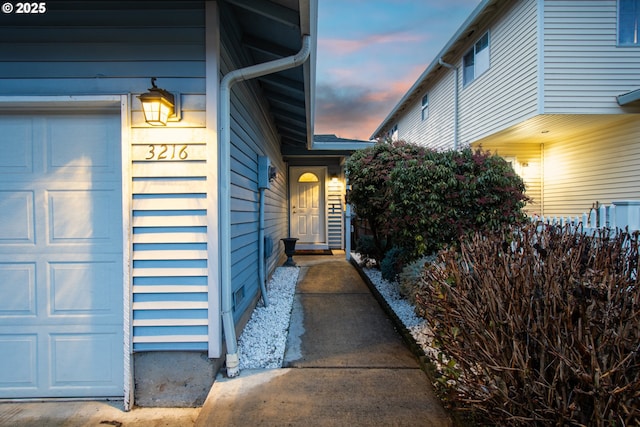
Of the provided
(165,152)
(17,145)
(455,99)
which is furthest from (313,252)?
(17,145)

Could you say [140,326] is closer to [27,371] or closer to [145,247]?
[145,247]

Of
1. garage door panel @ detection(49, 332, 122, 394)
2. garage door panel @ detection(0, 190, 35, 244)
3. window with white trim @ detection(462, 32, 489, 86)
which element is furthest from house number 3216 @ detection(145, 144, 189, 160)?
window with white trim @ detection(462, 32, 489, 86)

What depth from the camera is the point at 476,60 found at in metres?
8.37

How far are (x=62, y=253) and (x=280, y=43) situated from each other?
2709 mm

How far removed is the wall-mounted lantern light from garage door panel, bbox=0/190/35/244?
1.15 meters

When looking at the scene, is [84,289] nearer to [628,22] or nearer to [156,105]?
[156,105]

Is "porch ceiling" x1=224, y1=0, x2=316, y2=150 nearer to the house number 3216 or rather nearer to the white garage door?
the house number 3216

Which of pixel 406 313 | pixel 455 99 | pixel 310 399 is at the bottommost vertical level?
pixel 310 399

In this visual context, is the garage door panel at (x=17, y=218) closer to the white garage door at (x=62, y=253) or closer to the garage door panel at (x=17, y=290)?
the white garage door at (x=62, y=253)

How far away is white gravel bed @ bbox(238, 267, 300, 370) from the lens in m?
2.81

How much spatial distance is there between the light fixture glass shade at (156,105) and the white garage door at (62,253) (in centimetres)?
41

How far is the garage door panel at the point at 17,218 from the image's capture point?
2490mm

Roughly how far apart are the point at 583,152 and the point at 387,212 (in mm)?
6228

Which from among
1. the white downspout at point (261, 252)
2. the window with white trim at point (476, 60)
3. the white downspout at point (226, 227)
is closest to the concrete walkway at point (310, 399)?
the white downspout at point (226, 227)
